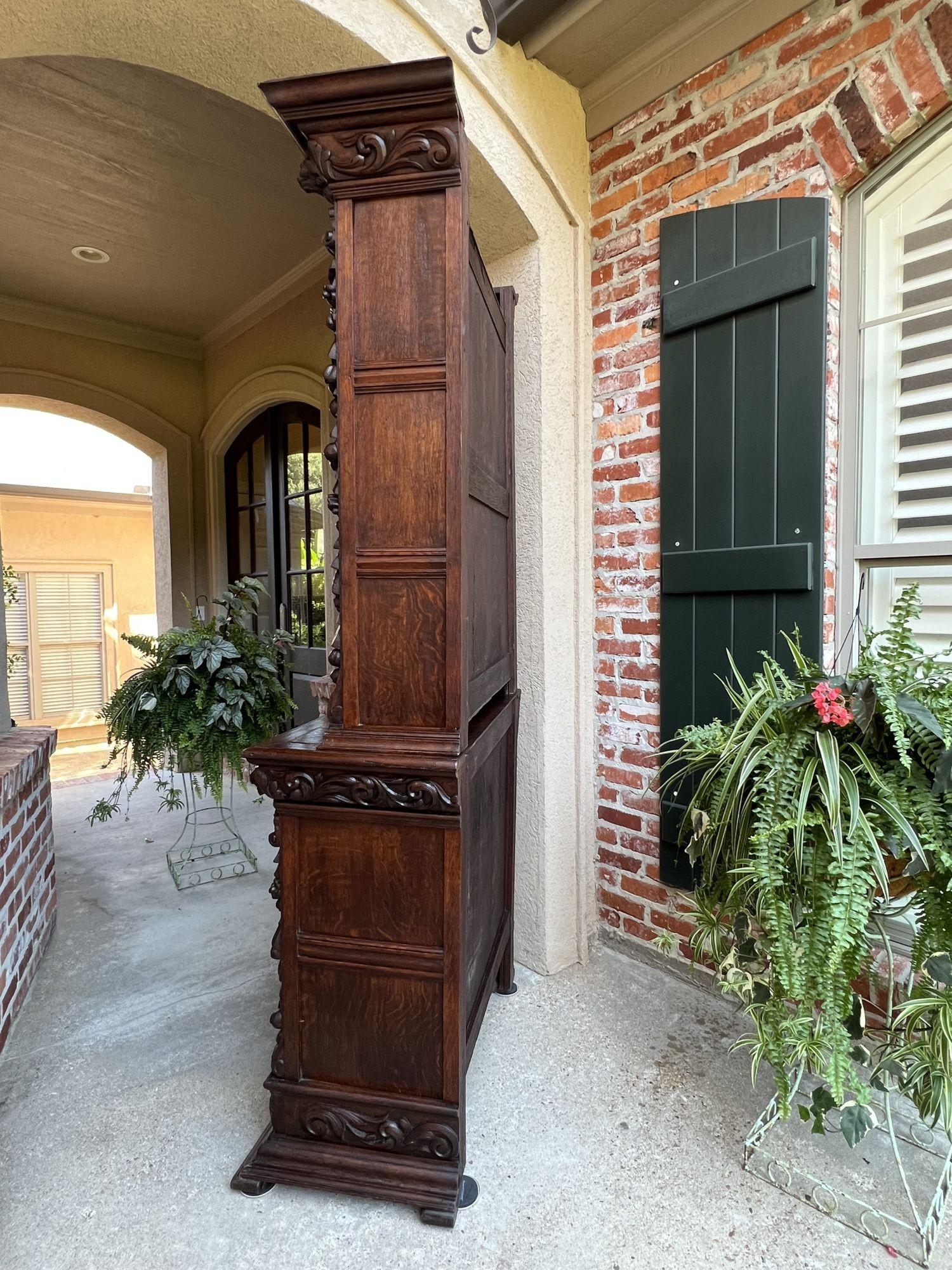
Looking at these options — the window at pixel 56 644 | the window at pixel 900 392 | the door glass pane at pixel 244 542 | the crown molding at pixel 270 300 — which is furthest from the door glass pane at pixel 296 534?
the window at pixel 56 644

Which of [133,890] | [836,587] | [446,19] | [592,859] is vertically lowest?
[133,890]

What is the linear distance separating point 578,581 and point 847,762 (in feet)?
3.48

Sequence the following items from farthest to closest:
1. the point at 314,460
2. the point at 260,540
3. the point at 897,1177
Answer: the point at 260,540 → the point at 314,460 → the point at 897,1177

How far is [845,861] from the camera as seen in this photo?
46.8 inches

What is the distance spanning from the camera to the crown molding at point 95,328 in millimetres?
4102

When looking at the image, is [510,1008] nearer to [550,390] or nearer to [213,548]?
[550,390]

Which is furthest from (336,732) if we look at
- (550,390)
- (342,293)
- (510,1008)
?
(550,390)

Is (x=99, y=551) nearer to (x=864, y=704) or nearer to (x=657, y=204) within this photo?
(x=657, y=204)

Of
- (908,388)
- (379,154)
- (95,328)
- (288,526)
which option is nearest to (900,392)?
(908,388)

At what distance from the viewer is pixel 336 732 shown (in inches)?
53.1

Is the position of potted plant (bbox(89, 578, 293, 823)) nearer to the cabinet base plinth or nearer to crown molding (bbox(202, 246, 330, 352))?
the cabinet base plinth

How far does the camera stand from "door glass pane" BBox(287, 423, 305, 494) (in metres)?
4.21

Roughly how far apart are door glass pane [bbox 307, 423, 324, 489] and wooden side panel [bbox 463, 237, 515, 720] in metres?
2.40

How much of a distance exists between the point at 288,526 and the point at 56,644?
6.48m
